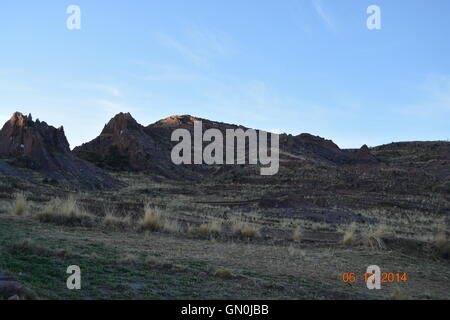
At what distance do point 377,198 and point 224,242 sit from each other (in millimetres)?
26548

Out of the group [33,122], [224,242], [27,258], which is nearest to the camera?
[27,258]

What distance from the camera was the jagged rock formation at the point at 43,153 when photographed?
38.1 m

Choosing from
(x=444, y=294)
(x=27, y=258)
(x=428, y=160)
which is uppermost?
(x=428, y=160)

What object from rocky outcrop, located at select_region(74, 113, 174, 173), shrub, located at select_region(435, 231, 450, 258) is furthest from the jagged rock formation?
shrub, located at select_region(435, 231, 450, 258)

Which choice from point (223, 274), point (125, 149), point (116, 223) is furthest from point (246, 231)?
point (125, 149)

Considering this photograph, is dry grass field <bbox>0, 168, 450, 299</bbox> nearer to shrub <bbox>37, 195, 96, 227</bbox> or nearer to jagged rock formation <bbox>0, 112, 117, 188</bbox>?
shrub <bbox>37, 195, 96, 227</bbox>

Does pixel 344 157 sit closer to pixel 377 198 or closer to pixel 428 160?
pixel 428 160

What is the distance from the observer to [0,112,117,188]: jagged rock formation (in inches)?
1500

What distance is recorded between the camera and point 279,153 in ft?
222

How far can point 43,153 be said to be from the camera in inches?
1559

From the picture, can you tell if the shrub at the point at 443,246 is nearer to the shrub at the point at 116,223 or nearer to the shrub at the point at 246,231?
the shrub at the point at 246,231
